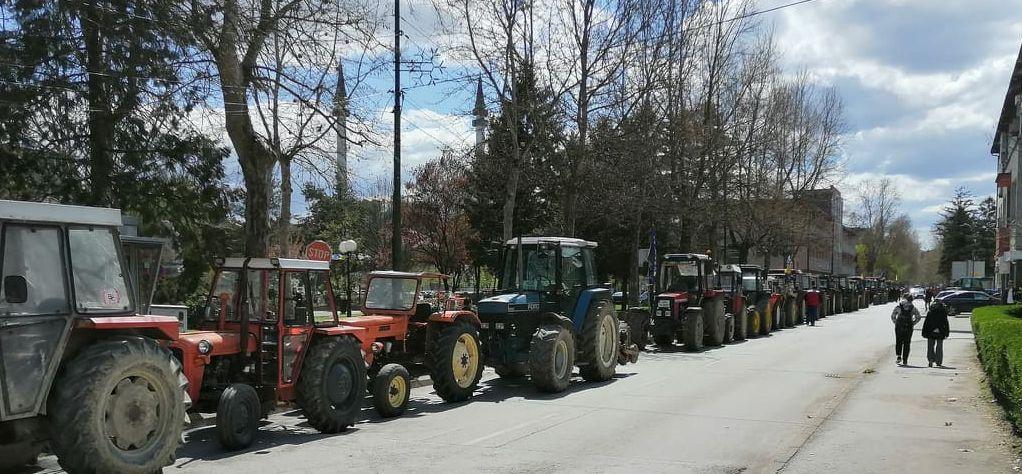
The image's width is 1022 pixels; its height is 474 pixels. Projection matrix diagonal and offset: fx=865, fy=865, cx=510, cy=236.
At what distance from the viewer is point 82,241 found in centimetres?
686

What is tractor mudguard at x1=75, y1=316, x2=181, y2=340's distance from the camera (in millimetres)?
6727

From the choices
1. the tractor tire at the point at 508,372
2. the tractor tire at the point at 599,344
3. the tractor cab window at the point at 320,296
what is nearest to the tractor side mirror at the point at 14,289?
the tractor cab window at the point at 320,296

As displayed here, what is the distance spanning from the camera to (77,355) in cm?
671

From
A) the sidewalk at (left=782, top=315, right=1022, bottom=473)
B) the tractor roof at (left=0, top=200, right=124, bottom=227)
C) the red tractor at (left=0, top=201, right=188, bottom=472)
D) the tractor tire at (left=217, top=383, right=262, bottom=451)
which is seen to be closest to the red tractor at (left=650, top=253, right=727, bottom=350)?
the sidewalk at (left=782, top=315, right=1022, bottom=473)

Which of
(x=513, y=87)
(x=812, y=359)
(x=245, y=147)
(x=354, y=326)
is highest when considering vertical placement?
(x=513, y=87)

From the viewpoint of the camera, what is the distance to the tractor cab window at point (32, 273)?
6.22 meters

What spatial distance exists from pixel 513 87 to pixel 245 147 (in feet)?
31.8

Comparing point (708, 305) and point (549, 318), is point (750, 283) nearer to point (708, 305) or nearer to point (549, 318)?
point (708, 305)

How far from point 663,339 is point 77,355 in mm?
18719

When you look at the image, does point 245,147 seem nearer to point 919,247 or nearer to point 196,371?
point 196,371

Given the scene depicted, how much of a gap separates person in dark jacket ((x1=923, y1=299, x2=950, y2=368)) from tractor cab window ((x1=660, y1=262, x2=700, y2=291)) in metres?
6.57

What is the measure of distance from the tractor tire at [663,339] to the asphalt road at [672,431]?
20.1ft

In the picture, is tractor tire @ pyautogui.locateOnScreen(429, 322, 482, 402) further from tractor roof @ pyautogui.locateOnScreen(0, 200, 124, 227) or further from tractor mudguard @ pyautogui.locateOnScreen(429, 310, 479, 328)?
tractor roof @ pyautogui.locateOnScreen(0, 200, 124, 227)

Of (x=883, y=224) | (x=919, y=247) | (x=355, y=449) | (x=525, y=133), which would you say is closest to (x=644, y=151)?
(x=525, y=133)
